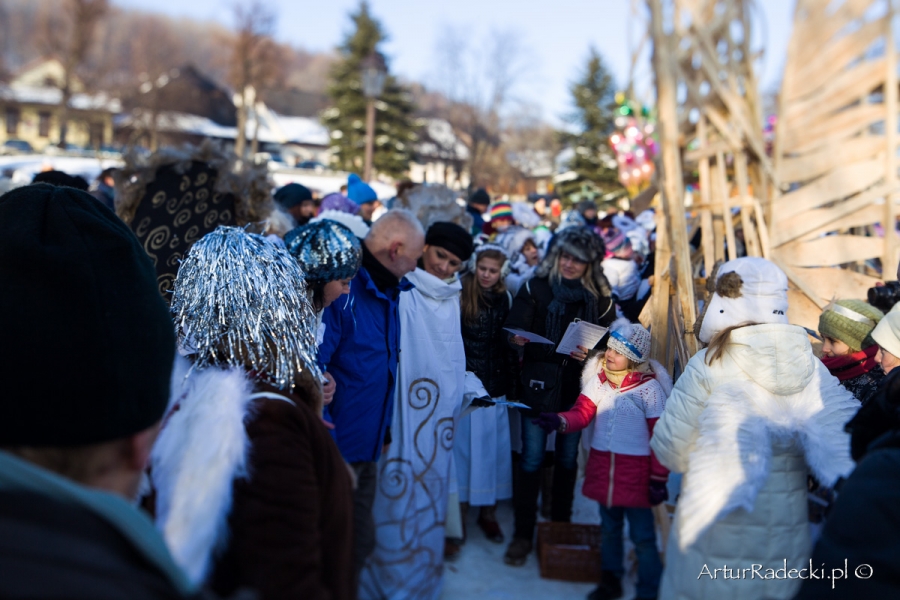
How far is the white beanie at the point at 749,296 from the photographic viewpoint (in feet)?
8.34

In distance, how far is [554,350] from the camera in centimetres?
396

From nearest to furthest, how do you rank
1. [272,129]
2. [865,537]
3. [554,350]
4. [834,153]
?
[865,537], [554,350], [834,153], [272,129]

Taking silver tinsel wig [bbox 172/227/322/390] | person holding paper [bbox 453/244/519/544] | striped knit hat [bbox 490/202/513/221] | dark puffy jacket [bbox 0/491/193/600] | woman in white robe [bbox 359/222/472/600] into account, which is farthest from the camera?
striped knit hat [bbox 490/202/513/221]

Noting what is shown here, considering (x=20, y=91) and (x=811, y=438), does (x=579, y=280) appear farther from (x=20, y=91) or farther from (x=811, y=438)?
(x=20, y=91)

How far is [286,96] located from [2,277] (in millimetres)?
62838

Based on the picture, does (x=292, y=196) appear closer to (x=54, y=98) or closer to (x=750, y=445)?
(x=750, y=445)

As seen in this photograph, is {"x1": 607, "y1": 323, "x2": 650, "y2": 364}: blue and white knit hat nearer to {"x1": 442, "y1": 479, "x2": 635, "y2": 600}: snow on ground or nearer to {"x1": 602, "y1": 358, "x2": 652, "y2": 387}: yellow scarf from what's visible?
{"x1": 602, "y1": 358, "x2": 652, "y2": 387}: yellow scarf

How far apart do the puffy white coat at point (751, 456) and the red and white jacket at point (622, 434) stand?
2.45 ft

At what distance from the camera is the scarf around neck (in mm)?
4027

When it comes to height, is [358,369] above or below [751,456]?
above

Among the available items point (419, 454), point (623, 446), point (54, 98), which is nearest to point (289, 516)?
point (419, 454)

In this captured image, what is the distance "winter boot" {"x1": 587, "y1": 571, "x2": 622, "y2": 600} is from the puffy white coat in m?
0.93

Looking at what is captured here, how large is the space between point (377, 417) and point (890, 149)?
417cm

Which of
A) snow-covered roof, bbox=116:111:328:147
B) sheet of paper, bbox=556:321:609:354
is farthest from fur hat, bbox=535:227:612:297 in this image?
snow-covered roof, bbox=116:111:328:147
